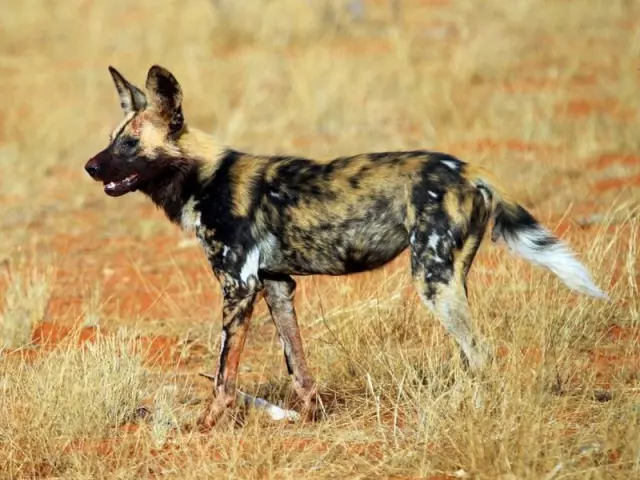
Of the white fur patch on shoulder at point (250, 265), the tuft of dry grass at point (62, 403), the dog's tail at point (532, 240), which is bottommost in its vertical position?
the tuft of dry grass at point (62, 403)

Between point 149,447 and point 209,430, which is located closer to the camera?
point 149,447

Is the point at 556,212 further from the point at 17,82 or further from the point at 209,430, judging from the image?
the point at 17,82

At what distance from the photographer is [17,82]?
13.0m

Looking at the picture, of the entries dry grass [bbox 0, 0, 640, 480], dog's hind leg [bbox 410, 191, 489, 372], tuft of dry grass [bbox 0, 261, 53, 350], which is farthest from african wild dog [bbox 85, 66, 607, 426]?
tuft of dry grass [bbox 0, 261, 53, 350]

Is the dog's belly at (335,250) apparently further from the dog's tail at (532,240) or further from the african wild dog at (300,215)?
the dog's tail at (532,240)

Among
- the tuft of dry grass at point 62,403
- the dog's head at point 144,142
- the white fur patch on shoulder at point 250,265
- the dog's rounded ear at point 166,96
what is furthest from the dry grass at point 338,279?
the dog's rounded ear at point 166,96

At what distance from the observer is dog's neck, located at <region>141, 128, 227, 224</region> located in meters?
4.88

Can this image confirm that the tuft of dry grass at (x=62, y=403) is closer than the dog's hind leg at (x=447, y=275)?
Yes

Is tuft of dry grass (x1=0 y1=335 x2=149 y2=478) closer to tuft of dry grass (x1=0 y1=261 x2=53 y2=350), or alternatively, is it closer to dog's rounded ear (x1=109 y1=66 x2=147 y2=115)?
dog's rounded ear (x1=109 y1=66 x2=147 y2=115)

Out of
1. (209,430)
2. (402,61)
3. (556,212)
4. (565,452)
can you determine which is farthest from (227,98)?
(565,452)

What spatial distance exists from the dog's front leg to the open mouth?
0.53 m

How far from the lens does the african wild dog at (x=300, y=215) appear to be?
4406 mm

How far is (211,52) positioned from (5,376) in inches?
389

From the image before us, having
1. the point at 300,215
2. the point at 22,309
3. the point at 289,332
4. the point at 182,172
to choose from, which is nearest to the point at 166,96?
the point at 182,172
